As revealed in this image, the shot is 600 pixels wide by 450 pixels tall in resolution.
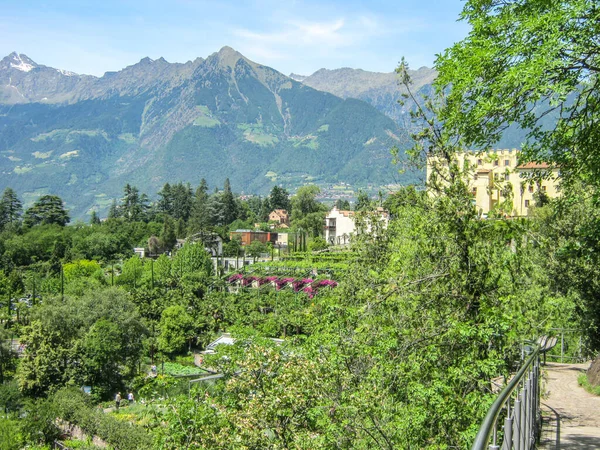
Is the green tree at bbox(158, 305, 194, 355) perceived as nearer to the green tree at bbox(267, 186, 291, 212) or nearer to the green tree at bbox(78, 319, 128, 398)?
the green tree at bbox(78, 319, 128, 398)

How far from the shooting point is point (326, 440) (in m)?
7.93

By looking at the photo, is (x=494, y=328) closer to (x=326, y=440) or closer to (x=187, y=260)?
(x=326, y=440)

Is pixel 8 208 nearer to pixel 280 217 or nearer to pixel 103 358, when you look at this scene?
pixel 280 217

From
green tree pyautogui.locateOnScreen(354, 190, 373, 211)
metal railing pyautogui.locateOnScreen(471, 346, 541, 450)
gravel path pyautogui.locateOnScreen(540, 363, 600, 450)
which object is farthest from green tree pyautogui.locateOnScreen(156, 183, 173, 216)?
metal railing pyautogui.locateOnScreen(471, 346, 541, 450)

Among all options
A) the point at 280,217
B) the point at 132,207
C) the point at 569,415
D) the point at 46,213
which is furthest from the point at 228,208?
the point at 569,415

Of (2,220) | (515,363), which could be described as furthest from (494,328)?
(2,220)

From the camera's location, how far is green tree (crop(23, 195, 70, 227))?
330 feet

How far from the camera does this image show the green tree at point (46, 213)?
100 meters

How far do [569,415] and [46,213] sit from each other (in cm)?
10268

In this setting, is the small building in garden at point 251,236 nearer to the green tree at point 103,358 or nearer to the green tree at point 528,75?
the green tree at point 103,358

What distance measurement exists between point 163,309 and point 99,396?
14572 mm

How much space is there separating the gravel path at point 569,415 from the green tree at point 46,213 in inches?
3831

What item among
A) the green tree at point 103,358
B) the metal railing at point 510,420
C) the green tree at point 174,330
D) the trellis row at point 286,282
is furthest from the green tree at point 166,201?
the metal railing at point 510,420

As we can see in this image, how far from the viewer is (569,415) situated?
8867 millimetres
